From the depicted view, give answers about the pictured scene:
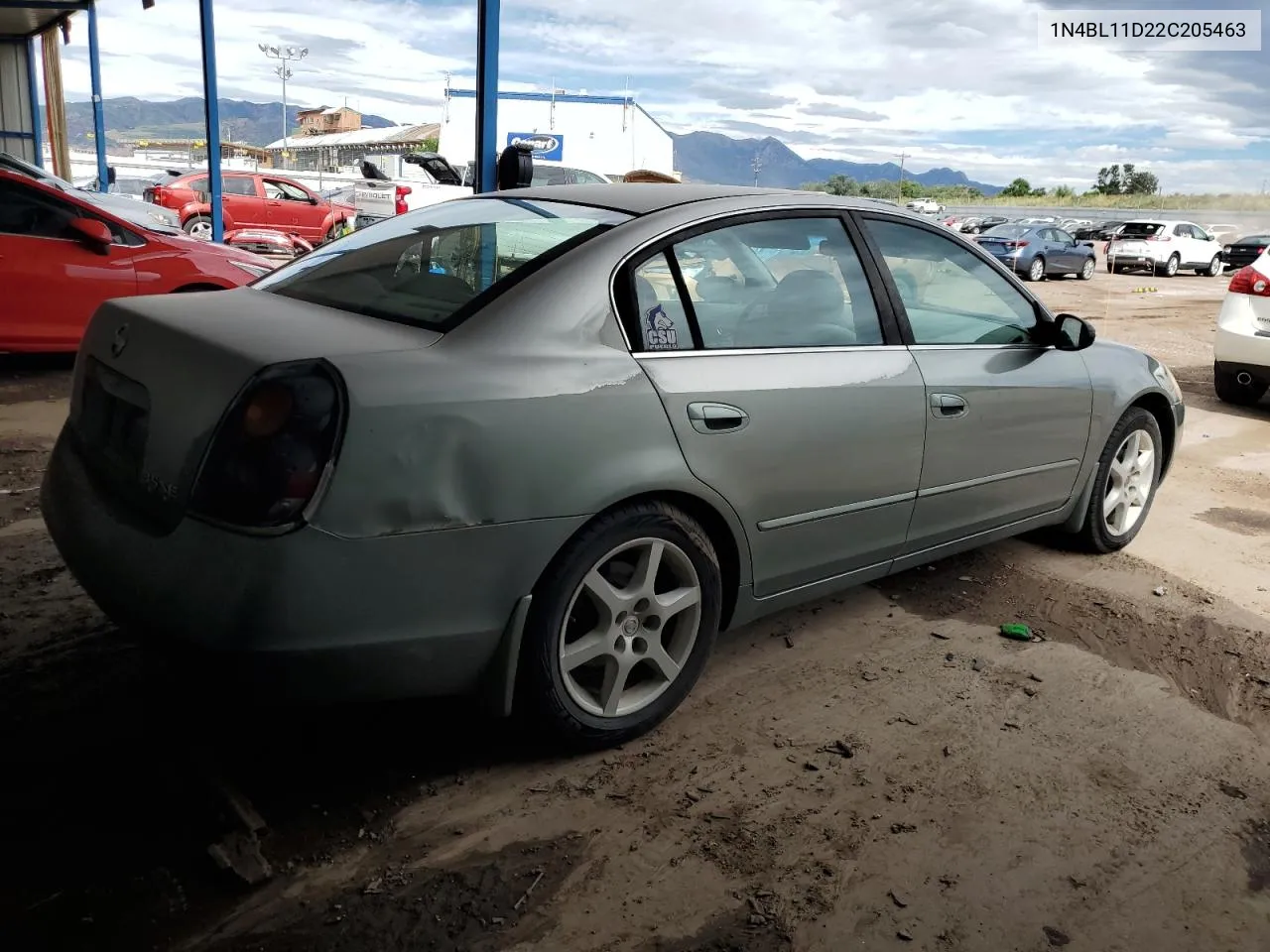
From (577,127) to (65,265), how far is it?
138 ft

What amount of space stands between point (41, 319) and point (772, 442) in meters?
6.33

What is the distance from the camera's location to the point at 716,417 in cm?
283

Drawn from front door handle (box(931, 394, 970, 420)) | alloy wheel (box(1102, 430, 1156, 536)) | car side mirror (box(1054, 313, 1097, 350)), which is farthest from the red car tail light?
alloy wheel (box(1102, 430, 1156, 536))

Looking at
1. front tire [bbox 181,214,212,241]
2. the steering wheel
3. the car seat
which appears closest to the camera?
the car seat

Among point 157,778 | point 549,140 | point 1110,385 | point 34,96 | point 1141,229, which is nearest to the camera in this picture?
point 157,778

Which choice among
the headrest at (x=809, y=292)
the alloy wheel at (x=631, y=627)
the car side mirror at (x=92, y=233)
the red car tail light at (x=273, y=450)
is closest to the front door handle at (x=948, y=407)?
the headrest at (x=809, y=292)

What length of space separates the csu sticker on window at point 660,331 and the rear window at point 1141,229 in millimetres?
29678

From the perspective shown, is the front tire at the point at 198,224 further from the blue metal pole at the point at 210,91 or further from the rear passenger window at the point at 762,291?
the rear passenger window at the point at 762,291

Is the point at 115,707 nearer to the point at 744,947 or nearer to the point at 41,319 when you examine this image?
the point at 744,947

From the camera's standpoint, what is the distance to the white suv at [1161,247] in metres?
28.3

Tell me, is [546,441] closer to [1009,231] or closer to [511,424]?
[511,424]

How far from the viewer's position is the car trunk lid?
7.54 ft

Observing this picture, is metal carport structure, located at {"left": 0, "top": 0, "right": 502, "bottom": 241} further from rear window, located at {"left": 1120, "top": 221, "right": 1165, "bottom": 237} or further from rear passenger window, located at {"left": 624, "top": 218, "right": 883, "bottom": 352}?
rear window, located at {"left": 1120, "top": 221, "right": 1165, "bottom": 237}

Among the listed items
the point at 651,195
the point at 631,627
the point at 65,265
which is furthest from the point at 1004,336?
the point at 65,265
